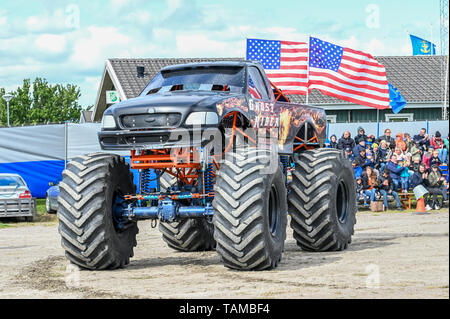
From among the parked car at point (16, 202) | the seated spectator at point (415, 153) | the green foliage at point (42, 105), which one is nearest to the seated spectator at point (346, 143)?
the seated spectator at point (415, 153)

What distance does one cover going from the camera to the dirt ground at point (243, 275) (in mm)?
7895

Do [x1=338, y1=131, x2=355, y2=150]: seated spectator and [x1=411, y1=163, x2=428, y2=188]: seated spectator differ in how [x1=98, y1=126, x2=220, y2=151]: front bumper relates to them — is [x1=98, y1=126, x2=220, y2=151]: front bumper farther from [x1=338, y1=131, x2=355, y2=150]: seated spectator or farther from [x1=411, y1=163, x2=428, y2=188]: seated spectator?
[x1=338, y1=131, x2=355, y2=150]: seated spectator

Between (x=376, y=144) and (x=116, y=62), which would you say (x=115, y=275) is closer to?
(x=376, y=144)

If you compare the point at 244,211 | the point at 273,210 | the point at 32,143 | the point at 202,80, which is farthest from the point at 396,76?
the point at 244,211

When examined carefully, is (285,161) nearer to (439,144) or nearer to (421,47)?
(439,144)

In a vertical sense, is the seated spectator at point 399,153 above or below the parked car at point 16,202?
above

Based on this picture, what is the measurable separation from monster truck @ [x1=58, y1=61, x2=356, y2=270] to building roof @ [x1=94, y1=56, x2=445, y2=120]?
25592mm

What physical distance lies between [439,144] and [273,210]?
1491cm

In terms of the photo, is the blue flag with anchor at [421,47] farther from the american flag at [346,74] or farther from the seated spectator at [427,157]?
the seated spectator at [427,157]

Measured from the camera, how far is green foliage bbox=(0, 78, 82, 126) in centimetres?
6600

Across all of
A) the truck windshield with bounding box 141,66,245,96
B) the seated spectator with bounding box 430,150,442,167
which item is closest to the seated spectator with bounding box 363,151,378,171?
the seated spectator with bounding box 430,150,442,167

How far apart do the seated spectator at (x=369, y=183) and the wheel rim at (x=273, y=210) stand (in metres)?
11.9

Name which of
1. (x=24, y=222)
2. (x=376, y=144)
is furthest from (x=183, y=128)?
(x=376, y=144)

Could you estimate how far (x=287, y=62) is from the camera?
23031 mm
